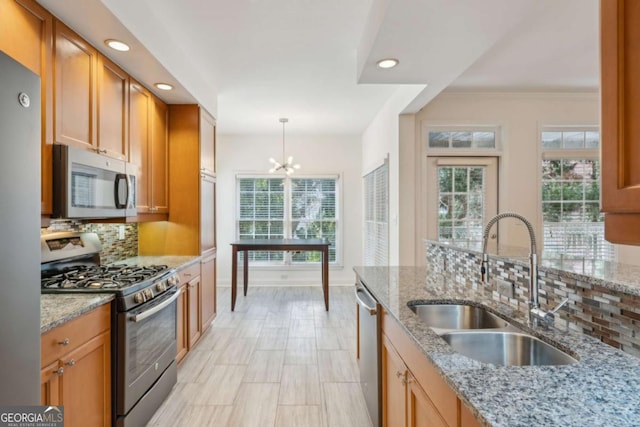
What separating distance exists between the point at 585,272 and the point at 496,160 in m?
3.17

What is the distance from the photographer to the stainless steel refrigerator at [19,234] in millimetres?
1020

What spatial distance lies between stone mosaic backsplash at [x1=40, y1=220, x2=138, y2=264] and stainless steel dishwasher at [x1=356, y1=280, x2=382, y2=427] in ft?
6.95

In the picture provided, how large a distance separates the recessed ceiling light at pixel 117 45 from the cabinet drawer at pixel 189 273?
1.70 m

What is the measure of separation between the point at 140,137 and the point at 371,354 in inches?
97.6

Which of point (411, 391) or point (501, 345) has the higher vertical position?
point (501, 345)

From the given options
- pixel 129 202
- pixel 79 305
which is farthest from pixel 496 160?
pixel 79 305

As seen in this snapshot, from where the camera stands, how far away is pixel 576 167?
4230mm

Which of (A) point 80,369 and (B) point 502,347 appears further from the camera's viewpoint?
(A) point 80,369

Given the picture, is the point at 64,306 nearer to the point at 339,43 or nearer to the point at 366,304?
the point at 366,304

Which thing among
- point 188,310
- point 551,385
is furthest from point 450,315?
point 188,310

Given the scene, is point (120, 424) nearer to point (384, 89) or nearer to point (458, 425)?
point (458, 425)

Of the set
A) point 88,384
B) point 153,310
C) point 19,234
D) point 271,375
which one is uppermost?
point 19,234

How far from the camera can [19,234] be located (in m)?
1.08

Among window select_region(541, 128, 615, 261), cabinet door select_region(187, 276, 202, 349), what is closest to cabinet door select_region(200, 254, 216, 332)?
cabinet door select_region(187, 276, 202, 349)
